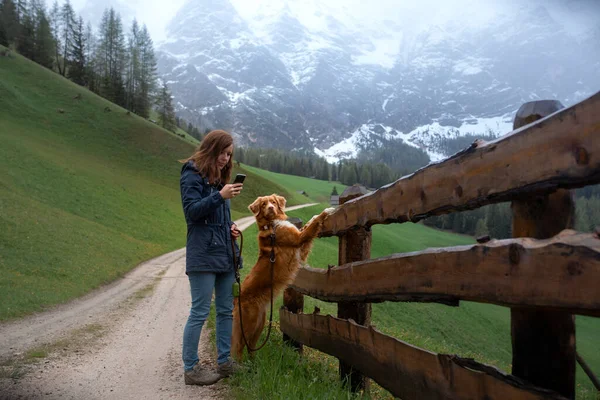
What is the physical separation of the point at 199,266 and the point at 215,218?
1.79 ft

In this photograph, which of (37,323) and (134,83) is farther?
(134,83)

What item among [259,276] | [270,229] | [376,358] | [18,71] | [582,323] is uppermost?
[18,71]

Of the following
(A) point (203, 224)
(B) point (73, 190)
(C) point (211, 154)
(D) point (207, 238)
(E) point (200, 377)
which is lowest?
(E) point (200, 377)

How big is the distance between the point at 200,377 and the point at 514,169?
13.2ft

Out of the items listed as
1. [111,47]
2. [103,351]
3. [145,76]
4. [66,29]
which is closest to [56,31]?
[66,29]

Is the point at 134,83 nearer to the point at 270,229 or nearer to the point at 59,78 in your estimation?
the point at 59,78

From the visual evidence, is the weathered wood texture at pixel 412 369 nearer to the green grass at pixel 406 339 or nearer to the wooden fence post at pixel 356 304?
the wooden fence post at pixel 356 304

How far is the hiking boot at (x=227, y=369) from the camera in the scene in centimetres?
488

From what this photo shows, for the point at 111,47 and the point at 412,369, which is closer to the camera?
the point at 412,369

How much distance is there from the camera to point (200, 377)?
4820 mm

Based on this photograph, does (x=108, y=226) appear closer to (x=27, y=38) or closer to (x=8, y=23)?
(x=27, y=38)

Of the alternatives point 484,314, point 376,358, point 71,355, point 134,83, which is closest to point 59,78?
point 134,83

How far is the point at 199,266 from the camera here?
15.4 ft

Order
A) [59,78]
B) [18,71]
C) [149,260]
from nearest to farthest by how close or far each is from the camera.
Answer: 1. [149,260]
2. [18,71]
3. [59,78]
